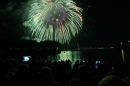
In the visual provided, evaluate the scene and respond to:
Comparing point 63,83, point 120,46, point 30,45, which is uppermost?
point 30,45

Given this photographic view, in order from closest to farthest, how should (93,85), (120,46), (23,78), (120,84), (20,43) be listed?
(120,84) → (93,85) → (23,78) → (120,46) → (20,43)

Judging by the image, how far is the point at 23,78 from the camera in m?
6.05

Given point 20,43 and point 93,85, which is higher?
point 20,43

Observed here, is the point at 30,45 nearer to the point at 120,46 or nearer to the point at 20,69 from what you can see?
the point at 120,46

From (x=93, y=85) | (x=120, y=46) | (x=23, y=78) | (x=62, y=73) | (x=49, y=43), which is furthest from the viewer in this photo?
(x=49, y=43)

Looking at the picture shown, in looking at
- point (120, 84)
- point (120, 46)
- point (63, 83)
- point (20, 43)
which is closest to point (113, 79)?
point (120, 84)

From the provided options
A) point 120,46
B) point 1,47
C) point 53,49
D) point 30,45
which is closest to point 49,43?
point 53,49

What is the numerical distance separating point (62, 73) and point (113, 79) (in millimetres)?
5234

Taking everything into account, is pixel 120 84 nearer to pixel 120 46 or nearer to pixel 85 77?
pixel 85 77

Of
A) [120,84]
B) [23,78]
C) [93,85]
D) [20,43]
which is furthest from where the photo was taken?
[20,43]

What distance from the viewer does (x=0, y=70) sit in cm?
682

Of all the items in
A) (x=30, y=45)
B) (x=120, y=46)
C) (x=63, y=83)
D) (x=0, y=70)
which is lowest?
(x=63, y=83)

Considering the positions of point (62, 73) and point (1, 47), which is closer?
point (62, 73)

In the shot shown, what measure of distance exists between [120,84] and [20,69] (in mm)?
5174
